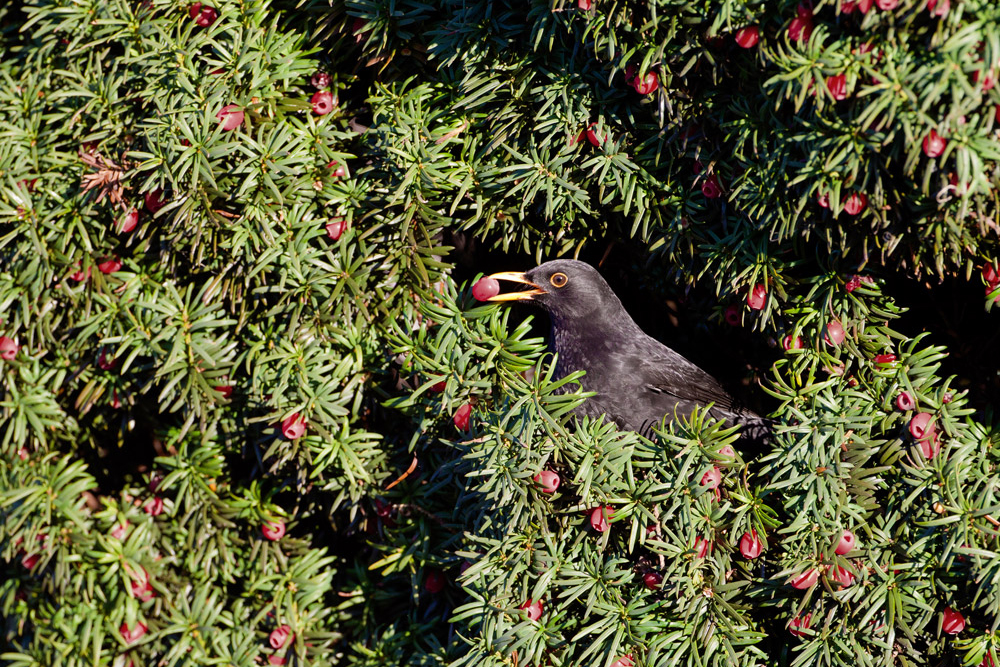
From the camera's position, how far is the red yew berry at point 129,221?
9.33 feet

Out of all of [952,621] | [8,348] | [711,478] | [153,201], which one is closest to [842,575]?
[952,621]

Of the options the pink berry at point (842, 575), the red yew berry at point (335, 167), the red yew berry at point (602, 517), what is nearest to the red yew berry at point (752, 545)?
the pink berry at point (842, 575)

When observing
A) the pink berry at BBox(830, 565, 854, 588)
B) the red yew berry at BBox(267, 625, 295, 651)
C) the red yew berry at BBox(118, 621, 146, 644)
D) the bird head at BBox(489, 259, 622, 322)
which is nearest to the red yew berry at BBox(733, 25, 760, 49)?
the bird head at BBox(489, 259, 622, 322)

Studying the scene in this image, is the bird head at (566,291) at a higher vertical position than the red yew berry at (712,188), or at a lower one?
lower

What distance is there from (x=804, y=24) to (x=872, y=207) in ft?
1.64

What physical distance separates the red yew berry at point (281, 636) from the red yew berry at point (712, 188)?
81.3 inches

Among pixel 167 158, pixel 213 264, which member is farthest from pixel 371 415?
pixel 167 158

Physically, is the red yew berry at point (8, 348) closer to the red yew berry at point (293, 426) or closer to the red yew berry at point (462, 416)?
the red yew berry at point (293, 426)

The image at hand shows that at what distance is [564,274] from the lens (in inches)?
120

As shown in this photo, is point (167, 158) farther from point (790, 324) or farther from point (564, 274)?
point (790, 324)

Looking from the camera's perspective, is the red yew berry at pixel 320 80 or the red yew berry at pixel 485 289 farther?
the red yew berry at pixel 320 80

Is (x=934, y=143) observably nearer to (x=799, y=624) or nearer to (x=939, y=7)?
(x=939, y=7)

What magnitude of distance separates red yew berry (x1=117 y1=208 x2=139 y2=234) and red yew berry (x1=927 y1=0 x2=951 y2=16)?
2475 millimetres

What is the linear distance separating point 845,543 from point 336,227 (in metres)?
1.86
